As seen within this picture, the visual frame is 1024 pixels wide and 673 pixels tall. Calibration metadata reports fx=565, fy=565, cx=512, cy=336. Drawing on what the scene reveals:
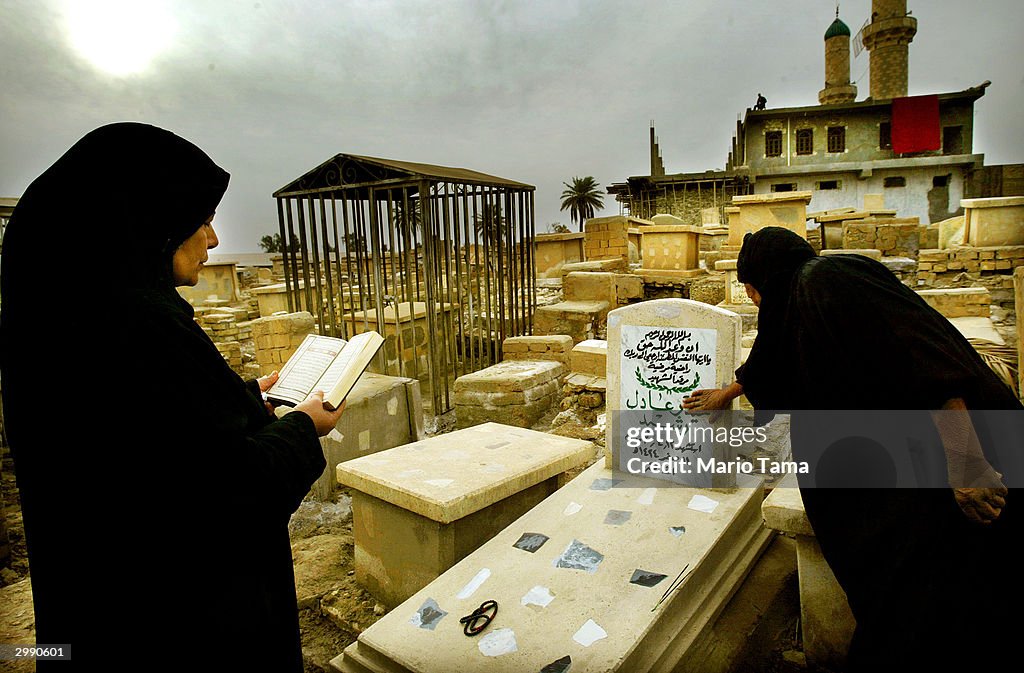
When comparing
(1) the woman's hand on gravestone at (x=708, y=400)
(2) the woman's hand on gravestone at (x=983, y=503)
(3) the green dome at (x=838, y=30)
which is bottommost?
(2) the woman's hand on gravestone at (x=983, y=503)

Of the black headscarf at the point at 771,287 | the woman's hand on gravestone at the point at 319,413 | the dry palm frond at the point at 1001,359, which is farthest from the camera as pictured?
the dry palm frond at the point at 1001,359

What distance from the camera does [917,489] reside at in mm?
1812

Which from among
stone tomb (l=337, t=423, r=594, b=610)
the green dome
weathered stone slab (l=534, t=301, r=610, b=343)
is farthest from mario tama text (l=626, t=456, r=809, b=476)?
the green dome

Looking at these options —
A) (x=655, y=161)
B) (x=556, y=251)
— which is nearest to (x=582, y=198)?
(x=655, y=161)

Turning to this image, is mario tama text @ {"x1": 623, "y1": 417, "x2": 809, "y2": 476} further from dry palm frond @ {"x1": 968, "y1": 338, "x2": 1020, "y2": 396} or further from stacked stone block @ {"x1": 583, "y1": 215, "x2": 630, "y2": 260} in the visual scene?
stacked stone block @ {"x1": 583, "y1": 215, "x2": 630, "y2": 260}

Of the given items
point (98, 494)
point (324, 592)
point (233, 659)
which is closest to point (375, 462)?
point (324, 592)

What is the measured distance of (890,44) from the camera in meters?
28.9

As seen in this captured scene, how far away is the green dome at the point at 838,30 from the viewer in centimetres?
3189

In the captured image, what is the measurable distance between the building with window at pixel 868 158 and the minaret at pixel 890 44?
51 mm

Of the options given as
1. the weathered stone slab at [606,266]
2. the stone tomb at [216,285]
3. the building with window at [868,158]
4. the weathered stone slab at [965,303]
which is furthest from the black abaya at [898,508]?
the building with window at [868,158]

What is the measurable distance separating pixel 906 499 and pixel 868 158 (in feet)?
102

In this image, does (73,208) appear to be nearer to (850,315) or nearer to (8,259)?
(8,259)

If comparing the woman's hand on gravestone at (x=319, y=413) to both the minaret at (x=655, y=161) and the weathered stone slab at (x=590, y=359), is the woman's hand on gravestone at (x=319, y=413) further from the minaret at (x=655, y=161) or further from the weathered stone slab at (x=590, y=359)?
the minaret at (x=655, y=161)

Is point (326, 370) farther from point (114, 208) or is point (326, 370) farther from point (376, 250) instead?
point (376, 250)
